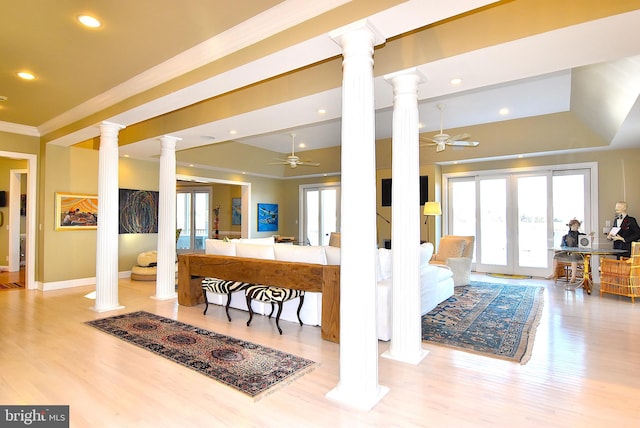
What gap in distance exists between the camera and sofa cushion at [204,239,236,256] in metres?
5.04

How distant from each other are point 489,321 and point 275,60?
393 centimetres

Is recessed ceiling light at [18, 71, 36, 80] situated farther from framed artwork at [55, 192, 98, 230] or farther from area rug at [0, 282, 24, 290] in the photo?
area rug at [0, 282, 24, 290]

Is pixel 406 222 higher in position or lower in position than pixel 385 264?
higher

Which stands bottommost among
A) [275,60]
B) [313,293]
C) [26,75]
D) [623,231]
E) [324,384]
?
[324,384]

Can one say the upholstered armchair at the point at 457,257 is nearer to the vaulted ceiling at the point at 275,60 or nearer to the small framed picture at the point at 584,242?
the small framed picture at the point at 584,242

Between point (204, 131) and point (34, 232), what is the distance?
4095mm

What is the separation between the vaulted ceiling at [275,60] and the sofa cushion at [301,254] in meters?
1.69

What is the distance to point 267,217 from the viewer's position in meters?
10.9

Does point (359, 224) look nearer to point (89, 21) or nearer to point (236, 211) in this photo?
point (89, 21)

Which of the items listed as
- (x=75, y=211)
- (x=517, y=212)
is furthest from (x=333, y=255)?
(x=517, y=212)

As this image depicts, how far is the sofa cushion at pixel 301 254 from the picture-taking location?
4126 millimetres

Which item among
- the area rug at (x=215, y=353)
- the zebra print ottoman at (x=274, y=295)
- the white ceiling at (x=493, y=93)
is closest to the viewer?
the white ceiling at (x=493, y=93)

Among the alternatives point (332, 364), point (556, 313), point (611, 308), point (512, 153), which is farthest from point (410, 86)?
point (512, 153)

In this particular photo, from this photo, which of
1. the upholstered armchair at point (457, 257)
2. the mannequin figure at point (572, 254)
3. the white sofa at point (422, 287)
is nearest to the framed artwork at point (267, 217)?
Answer: the upholstered armchair at point (457, 257)
